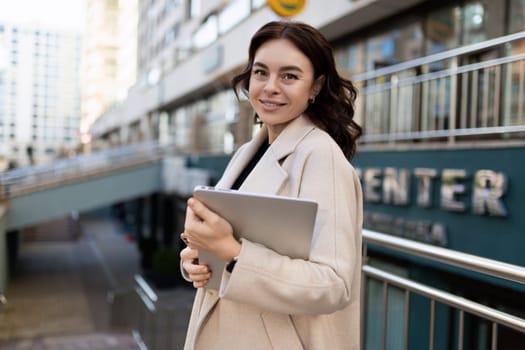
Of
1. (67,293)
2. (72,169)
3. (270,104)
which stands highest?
(270,104)

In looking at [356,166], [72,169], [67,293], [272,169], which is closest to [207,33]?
[72,169]

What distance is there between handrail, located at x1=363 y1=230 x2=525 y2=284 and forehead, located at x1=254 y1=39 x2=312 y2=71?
0.94 metres

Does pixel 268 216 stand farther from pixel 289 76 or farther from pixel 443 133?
pixel 443 133

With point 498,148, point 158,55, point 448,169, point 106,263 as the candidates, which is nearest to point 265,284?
point 498,148

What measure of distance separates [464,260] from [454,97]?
477cm

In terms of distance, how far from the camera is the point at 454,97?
625cm

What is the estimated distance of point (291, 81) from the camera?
1.40 m

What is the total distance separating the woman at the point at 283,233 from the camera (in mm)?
1217

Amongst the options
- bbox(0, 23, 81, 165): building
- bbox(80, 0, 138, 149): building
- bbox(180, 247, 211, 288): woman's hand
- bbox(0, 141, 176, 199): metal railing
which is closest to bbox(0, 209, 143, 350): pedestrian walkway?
bbox(0, 141, 176, 199): metal railing

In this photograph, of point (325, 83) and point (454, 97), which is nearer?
point (325, 83)

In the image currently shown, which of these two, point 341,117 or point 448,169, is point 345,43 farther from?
point 341,117

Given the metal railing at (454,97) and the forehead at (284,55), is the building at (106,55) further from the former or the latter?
the forehead at (284,55)

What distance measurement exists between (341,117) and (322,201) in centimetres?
33

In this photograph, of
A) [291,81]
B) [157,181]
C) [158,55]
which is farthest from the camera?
[158,55]
